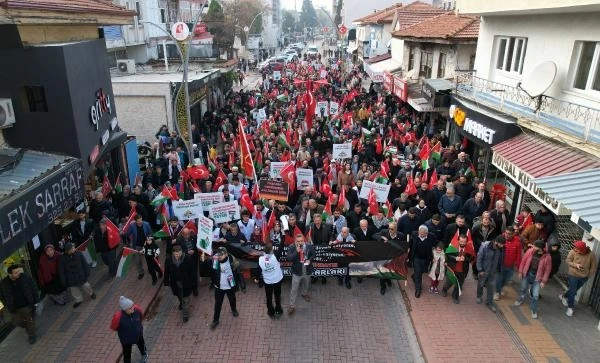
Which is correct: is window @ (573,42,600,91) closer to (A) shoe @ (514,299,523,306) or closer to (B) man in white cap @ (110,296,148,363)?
(A) shoe @ (514,299,523,306)

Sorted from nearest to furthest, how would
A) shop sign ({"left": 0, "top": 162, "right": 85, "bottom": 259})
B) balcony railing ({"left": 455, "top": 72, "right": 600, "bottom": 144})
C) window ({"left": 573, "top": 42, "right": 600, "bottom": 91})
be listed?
1. shop sign ({"left": 0, "top": 162, "right": 85, "bottom": 259})
2. balcony railing ({"left": 455, "top": 72, "right": 600, "bottom": 144})
3. window ({"left": 573, "top": 42, "right": 600, "bottom": 91})

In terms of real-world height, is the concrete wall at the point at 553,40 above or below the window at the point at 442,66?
above

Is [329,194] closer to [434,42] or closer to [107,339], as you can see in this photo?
[107,339]

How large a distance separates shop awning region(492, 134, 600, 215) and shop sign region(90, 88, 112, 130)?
9047 mm

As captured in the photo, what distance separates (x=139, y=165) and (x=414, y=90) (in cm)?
1267

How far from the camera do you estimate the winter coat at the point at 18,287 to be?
24.0ft

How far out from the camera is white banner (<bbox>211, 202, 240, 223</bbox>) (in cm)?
990

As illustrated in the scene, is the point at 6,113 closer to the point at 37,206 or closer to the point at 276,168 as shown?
the point at 37,206

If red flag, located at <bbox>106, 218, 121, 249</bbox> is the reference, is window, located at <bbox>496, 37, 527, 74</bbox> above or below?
above

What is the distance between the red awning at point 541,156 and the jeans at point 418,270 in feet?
9.67

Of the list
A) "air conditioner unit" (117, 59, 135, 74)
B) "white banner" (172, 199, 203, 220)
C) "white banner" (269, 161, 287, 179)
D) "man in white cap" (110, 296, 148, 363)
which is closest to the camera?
"man in white cap" (110, 296, 148, 363)

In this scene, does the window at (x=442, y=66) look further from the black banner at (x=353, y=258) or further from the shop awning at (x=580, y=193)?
the black banner at (x=353, y=258)

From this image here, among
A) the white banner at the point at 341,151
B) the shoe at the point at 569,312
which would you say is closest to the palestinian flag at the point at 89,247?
the white banner at the point at 341,151

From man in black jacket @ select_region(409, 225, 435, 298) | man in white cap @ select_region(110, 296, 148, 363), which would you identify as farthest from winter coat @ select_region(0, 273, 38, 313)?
man in black jacket @ select_region(409, 225, 435, 298)
